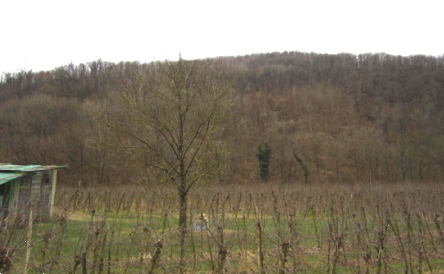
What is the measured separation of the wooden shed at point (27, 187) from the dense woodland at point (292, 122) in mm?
4348

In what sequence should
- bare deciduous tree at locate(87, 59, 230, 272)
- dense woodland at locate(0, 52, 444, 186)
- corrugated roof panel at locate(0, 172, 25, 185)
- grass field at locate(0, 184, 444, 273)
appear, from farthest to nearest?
dense woodland at locate(0, 52, 444, 186) < bare deciduous tree at locate(87, 59, 230, 272) < corrugated roof panel at locate(0, 172, 25, 185) < grass field at locate(0, 184, 444, 273)

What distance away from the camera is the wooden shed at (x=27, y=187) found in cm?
1321

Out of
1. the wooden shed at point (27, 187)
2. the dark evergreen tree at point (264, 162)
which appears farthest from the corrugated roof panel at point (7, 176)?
the dark evergreen tree at point (264, 162)

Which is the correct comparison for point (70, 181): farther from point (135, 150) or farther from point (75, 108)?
point (135, 150)

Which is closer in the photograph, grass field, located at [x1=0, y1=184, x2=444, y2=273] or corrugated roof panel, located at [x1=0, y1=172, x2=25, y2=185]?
grass field, located at [x1=0, y1=184, x2=444, y2=273]

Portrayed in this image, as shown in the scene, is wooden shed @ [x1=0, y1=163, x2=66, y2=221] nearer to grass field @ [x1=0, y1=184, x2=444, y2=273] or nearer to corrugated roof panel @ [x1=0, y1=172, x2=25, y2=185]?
corrugated roof panel @ [x1=0, y1=172, x2=25, y2=185]

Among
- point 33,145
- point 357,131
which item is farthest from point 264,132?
point 33,145

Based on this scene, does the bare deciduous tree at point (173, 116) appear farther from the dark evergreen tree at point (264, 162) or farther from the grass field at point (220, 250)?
the dark evergreen tree at point (264, 162)

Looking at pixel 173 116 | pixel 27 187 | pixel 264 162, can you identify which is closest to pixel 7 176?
pixel 27 187

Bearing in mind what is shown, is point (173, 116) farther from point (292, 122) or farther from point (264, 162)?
point (292, 122)

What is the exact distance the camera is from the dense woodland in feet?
136

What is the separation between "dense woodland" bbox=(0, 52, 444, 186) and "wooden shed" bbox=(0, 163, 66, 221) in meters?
4.35

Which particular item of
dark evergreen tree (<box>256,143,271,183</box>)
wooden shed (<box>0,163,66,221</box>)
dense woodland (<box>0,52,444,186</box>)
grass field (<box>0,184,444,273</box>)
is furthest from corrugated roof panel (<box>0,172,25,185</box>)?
dark evergreen tree (<box>256,143,271,183</box>)

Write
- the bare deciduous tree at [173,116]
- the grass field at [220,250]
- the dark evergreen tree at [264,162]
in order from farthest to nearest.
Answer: the dark evergreen tree at [264,162]
the bare deciduous tree at [173,116]
the grass field at [220,250]
